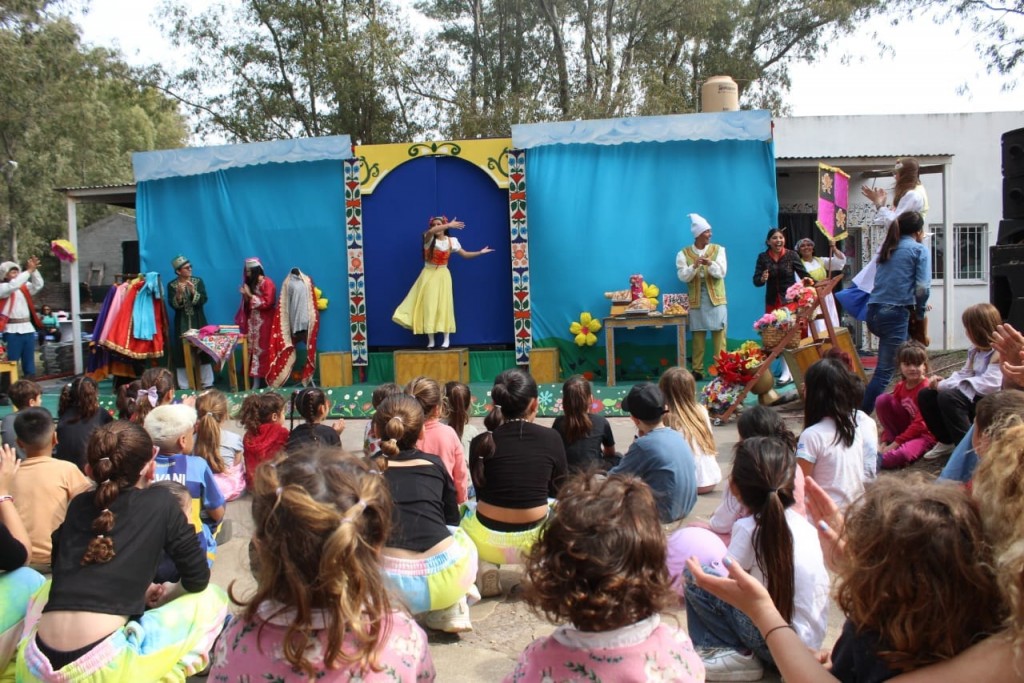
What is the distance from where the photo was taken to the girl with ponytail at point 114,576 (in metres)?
2.22

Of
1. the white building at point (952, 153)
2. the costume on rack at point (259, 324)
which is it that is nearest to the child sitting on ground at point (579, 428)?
the costume on rack at point (259, 324)

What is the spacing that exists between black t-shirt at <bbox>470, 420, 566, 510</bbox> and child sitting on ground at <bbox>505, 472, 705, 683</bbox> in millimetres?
1599

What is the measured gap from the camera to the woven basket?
6.27 m

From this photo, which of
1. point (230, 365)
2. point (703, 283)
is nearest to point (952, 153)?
point (703, 283)

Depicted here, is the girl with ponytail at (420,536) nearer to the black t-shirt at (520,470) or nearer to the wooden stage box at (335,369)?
the black t-shirt at (520,470)

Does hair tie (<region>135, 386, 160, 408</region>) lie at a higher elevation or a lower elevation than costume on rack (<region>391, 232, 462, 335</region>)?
lower

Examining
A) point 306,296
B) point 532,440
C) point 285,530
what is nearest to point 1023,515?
point 285,530

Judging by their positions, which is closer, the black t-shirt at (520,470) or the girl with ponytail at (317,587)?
the girl with ponytail at (317,587)

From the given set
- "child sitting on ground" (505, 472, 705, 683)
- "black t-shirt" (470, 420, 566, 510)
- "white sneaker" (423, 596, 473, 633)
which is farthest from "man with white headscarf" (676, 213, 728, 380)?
"child sitting on ground" (505, 472, 705, 683)

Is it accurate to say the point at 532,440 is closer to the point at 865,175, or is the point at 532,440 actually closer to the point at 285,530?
the point at 285,530

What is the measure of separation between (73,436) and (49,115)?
66.7ft

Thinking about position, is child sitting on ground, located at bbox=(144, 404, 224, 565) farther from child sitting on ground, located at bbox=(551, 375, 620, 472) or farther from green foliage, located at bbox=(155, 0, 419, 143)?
green foliage, located at bbox=(155, 0, 419, 143)

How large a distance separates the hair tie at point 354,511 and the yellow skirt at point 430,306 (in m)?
6.78

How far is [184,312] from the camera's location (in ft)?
29.4
